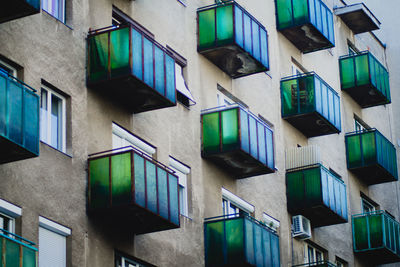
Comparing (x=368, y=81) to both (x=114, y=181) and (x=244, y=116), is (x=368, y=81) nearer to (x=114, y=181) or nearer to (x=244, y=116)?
(x=244, y=116)

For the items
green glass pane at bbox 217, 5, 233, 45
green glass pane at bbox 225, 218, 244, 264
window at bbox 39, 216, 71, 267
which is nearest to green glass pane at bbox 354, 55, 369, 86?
green glass pane at bbox 217, 5, 233, 45

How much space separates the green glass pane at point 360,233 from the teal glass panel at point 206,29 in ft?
35.5

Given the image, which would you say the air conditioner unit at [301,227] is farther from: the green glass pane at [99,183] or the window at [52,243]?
the window at [52,243]

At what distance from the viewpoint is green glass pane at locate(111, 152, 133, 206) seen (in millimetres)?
25281

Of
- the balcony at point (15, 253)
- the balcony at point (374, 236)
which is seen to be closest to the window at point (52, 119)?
the balcony at point (15, 253)

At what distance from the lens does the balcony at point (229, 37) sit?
108 feet

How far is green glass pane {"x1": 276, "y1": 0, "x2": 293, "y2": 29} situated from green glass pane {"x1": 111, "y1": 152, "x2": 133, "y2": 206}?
14.7m

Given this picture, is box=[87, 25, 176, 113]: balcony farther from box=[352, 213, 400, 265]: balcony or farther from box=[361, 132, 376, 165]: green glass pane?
box=[361, 132, 376, 165]: green glass pane

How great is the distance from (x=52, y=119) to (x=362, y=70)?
20.8 meters

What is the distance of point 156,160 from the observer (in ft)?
90.6

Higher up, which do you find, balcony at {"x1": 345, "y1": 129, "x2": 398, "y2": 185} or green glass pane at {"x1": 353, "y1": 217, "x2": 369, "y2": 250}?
balcony at {"x1": 345, "y1": 129, "x2": 398, "y2": 185}

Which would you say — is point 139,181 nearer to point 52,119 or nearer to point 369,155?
point 52,119

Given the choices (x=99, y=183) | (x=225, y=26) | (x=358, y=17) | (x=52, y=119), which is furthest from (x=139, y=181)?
(x=358, y=17)

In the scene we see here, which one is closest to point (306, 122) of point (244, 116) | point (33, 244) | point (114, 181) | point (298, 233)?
point (298, 233)
